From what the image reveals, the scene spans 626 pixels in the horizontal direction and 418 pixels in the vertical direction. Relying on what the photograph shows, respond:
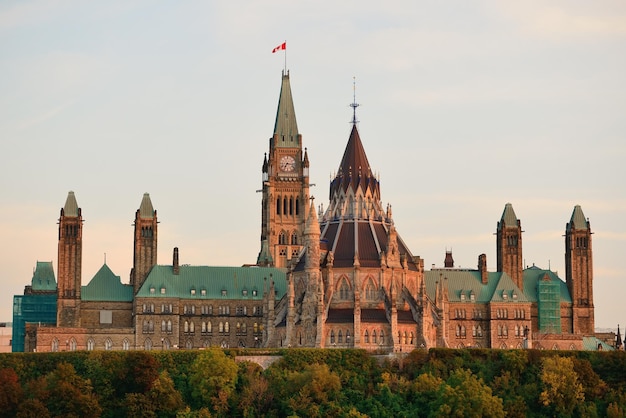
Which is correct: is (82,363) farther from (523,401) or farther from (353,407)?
(523,401)

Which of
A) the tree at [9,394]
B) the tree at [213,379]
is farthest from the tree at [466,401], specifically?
the tree at [9,394]

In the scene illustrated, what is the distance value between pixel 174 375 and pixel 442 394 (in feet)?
89.0

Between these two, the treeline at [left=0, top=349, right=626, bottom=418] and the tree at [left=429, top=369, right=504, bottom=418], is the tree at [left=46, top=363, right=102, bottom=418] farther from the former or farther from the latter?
the tree at [left=429, top=369, right=504, bottom=418]

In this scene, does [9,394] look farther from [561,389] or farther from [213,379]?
[561,389]

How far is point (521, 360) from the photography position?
6870 inches

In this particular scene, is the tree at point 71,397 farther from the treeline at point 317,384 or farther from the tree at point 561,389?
the tree at point 561,389

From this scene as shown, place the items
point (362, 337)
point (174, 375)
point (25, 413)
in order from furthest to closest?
point (362, 337) < point (174, 375) < point (25, 413)

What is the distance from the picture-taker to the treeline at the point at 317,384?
164m

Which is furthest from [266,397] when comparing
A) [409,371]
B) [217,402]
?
[409,371]

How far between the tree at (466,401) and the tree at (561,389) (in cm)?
555

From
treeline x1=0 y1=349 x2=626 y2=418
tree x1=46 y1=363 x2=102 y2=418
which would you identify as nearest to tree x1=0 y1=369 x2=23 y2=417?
treeline x1=0 y1=349 x2=626 y2=418

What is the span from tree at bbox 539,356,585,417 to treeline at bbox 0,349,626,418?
95 mm

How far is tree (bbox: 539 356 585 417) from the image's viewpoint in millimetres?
165875

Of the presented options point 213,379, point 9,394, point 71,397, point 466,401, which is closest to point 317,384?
point 213,379
